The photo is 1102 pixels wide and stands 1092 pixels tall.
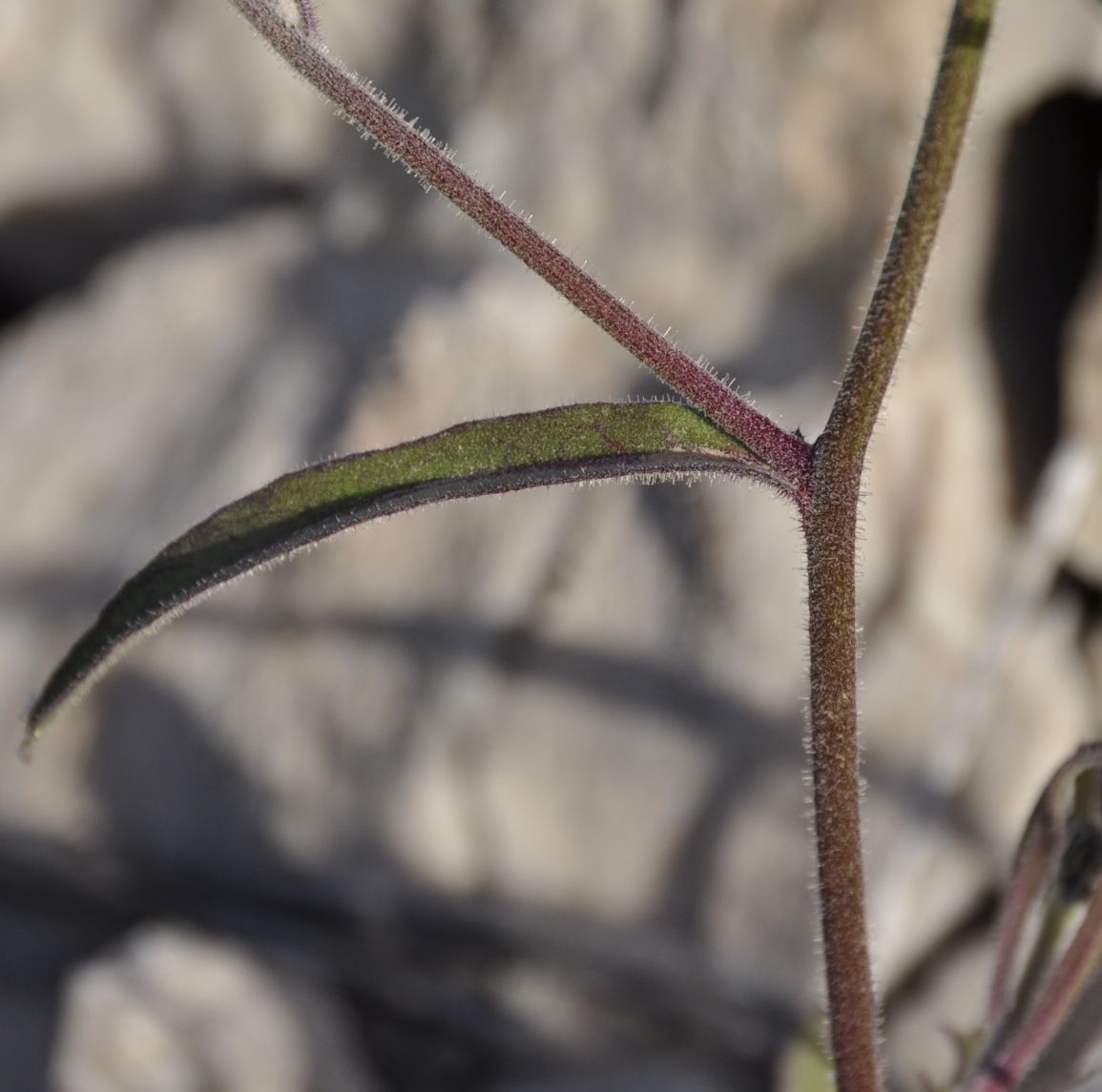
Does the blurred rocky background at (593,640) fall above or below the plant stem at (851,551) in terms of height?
above

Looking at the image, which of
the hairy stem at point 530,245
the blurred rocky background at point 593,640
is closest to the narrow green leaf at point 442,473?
the hairy stem at point 530,245

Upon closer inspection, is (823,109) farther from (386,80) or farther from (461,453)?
(461,453)

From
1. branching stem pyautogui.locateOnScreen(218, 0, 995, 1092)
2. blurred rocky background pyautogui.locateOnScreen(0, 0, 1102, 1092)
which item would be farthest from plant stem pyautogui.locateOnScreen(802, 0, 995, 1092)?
blurred rocky background pyautogui.locateOnScreen(0, 0, 1102, 1092)

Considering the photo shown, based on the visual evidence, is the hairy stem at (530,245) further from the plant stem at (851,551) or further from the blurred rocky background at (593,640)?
the blurred rocky background at (593,640)

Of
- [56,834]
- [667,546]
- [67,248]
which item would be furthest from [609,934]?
[67,248]

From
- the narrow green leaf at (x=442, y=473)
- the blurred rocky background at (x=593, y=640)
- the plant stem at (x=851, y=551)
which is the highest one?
the blurred rocky background at (x=593, y=640)

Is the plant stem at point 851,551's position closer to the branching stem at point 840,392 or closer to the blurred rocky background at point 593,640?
the branching stem at point 840,392

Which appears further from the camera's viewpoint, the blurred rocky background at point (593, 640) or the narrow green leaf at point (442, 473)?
the blurred rocky background at point (593, 640)
